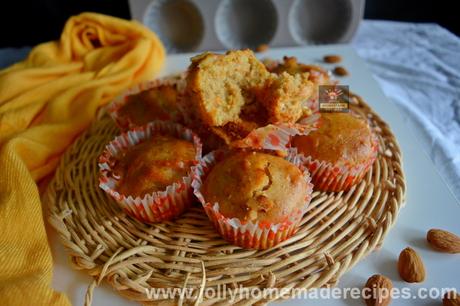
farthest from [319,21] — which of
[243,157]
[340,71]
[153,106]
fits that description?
[243,157]

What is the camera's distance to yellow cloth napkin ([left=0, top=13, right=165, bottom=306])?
121cm

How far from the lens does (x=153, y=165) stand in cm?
134

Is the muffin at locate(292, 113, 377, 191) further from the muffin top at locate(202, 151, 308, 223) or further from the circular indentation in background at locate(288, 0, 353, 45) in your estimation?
the circular indentation in background at locate(288, 0, 353, 45)

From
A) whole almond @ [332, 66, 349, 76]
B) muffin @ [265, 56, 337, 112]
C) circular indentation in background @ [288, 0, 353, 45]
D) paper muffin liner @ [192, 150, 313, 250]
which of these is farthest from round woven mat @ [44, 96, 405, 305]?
circular indentation in background @ [288, 0, 353, 45]

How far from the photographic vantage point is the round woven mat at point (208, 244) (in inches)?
45.6

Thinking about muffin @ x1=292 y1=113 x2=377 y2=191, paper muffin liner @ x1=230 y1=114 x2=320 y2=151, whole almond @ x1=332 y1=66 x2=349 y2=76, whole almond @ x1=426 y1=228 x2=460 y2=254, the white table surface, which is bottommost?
the white table surface

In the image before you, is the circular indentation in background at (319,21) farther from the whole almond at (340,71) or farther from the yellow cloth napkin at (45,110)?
the yellow cloth napkin at (45,110)

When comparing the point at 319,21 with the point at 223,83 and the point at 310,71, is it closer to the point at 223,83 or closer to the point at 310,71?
the point at 310,71

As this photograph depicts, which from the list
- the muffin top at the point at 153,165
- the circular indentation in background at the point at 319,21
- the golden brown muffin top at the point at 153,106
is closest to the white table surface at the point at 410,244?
the muffin top at the point at 153,165

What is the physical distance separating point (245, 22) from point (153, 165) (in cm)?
143

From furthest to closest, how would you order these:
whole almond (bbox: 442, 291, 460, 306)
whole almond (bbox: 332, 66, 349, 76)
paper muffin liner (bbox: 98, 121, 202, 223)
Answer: whole almond (bbox: 332, 66, 349, 76), paper muffin liner (bbox: 98, 121, 202, 223), whole almond (bbox: 442, 291, 460, 306)

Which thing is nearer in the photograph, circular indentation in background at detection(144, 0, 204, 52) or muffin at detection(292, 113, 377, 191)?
muffin at detection(292, 113, 377, 191)

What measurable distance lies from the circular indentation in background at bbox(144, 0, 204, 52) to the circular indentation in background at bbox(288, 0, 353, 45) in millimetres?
536

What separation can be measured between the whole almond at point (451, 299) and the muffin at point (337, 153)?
43 centimetres
